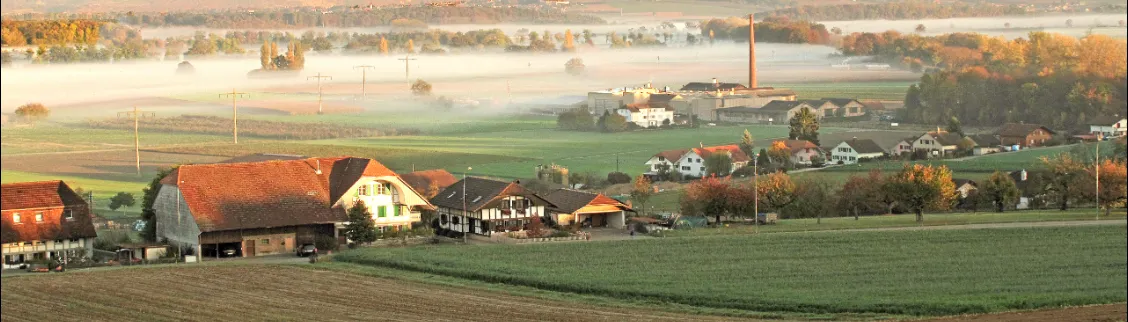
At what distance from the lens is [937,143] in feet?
163

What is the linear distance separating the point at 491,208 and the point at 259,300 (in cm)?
1017

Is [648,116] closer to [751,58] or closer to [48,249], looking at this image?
[751,58]

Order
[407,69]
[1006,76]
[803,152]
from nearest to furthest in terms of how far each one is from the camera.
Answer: [803,152] < [1006,76] < [407,69]

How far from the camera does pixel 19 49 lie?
23031 millimetres

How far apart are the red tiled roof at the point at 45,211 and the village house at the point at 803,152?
2422cm

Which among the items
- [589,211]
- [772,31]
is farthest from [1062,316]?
[772,31]

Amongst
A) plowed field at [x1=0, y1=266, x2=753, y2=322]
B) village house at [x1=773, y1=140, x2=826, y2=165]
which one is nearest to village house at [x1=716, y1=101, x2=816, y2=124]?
village house at [x1=773, y1=140, x2=826, y2=165]

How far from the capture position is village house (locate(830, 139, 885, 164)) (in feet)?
157

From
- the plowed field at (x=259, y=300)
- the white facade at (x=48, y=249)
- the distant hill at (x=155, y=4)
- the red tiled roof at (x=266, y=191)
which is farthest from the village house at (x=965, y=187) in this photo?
the distant hill at (x=155, y=4)

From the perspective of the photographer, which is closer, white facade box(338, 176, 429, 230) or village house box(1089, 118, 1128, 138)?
white facade box(338, 176, 429, 230)

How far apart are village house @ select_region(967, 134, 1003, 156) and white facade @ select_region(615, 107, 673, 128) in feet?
43.4

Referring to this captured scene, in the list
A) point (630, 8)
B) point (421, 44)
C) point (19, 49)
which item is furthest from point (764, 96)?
point (19, 49)

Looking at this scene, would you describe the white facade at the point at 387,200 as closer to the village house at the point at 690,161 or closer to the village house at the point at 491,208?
the village house at the point at 491,208

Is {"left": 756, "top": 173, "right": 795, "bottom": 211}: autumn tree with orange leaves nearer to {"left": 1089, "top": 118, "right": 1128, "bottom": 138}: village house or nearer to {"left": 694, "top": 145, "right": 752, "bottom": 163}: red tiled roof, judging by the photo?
{"left": 694, "top": 145, "right": 752, "bottom": 163}: red tiled roof
